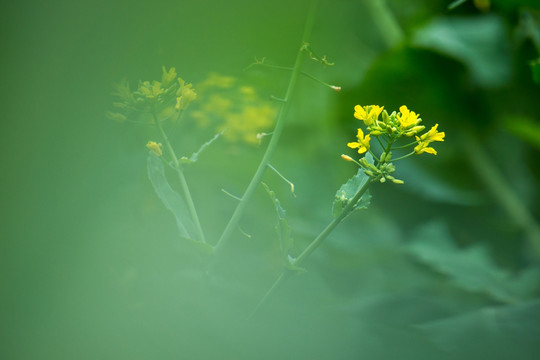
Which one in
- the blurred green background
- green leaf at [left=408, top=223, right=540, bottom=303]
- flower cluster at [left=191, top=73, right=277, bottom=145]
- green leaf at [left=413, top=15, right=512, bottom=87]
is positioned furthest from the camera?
green leaf at [left=413, top=15, right=512, bottom=87]

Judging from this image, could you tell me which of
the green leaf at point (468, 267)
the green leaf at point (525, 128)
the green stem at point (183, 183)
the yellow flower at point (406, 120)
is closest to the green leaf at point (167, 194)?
the green stem at point (183, 183)

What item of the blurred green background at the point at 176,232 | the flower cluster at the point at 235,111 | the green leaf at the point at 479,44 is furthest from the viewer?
the green leaf at the point at 479,44

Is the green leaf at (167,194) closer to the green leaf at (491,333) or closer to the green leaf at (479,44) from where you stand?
the green leaf at (491,333)

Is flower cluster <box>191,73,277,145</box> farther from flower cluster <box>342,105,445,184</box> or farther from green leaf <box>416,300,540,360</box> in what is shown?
Answer: green leaf <box>416,300,540,360</box>

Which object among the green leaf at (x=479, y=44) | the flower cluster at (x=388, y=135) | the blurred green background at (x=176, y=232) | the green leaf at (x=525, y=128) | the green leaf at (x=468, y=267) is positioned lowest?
the blurred green background at (x=176, y=232)

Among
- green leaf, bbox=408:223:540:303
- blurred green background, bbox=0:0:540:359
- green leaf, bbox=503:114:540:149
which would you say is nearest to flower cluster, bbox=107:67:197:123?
blurred green background, bbox=0:0:540:359

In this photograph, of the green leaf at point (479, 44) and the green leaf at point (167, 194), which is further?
the green leaf at point (479, 44)
